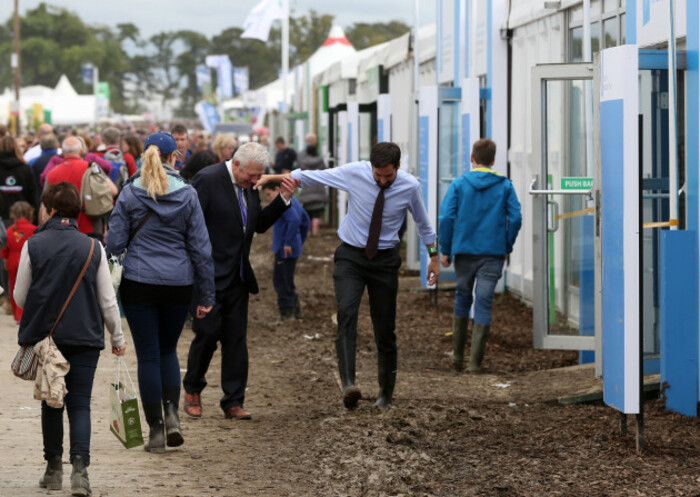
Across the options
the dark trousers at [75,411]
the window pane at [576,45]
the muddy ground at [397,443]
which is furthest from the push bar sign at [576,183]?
the dark trousers at [75,411]

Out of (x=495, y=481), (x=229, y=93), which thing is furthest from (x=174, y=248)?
(x=229, y=93)

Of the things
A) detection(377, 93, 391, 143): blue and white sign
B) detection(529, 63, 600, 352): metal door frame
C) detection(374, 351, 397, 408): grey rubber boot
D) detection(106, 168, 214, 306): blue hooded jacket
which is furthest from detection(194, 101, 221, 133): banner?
detection(106, 168, 214, 306): blue hooded jacket

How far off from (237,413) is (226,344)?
1.46 feet

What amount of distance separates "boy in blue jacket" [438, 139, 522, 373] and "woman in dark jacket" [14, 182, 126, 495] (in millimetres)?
4197

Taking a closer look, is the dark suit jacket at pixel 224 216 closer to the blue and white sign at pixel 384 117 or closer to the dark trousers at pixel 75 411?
the dark trousers at pixel 75 411

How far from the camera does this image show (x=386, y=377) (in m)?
8.91

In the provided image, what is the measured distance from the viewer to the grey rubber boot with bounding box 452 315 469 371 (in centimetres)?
1073

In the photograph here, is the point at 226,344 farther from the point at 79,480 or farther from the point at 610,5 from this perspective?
the point at 610,5

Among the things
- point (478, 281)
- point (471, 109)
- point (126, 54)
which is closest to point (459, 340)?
point (478, 281)

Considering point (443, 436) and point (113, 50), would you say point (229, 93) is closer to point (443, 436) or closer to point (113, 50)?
point (443, 436)

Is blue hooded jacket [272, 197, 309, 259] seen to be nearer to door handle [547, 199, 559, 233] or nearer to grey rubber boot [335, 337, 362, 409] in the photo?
door handle [547, 199, 559, 233]

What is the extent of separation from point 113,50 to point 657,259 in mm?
164630

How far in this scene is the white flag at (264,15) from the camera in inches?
1436

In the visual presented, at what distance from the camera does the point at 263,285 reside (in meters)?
17.7
